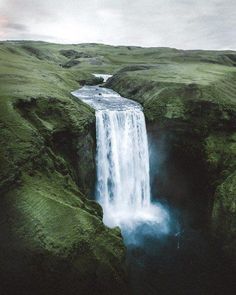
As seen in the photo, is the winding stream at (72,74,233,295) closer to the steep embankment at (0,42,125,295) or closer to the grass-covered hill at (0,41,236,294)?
the grass-covered hill at (0,41,236,294)

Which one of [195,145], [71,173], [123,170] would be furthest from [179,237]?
[71,173]

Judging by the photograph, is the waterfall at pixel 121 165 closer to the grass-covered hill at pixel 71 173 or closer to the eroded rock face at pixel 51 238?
the grass-covered hill at pixel 71 173

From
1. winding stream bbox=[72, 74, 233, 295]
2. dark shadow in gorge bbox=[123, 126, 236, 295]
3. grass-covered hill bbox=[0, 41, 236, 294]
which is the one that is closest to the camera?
grass-covered hill bbox=[0, 41, 236, 294]

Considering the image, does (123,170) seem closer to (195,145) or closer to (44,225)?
(195,145)

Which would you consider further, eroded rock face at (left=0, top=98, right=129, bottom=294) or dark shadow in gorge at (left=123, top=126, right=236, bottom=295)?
dark shadow in gorge at (left=123, top=126, right=236, bottom=295)

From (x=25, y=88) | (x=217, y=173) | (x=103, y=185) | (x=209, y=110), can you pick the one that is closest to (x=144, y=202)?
(x=103, y=185)

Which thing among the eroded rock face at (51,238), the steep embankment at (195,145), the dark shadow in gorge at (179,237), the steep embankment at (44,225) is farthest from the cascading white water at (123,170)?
the eroded rock face at (51,238)

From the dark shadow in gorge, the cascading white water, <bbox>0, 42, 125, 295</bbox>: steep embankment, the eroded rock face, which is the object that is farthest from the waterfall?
the eroded rock face
